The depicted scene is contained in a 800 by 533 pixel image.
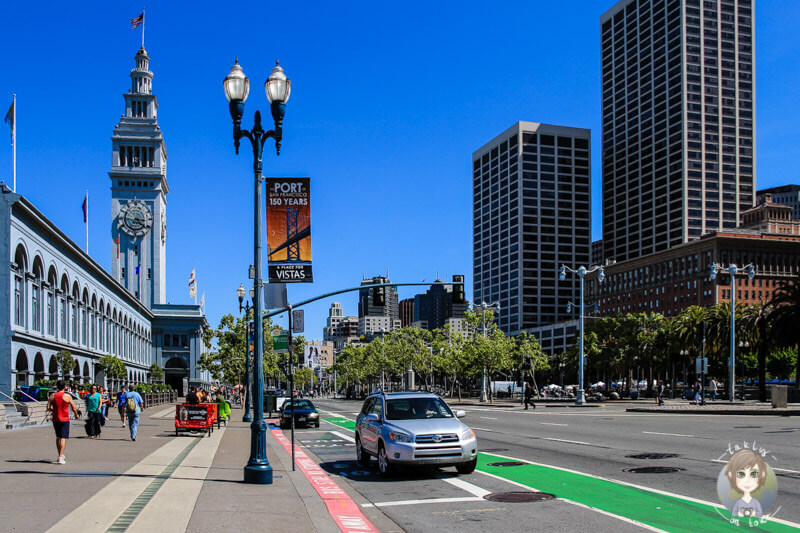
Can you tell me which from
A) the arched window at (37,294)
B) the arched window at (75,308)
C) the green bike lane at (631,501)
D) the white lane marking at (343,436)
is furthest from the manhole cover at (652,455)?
the arched window at (75,308)

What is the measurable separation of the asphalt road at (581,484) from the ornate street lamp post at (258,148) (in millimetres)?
1830

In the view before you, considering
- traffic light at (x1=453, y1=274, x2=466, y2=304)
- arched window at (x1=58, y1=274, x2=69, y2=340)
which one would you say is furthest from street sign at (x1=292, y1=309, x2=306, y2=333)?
arched window at (x1=58, y1=274, x2=69, y2=340)

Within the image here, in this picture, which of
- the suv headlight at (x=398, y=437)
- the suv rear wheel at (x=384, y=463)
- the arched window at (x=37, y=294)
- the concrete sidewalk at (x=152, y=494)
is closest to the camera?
the concrete sidewalk at (x=152, y=494)

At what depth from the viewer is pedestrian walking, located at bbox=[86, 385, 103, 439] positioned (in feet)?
87.4

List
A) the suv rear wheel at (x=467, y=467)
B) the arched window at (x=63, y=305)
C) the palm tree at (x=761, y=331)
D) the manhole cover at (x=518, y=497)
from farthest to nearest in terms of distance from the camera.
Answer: the palm tree at (x=761, y=331)
the arched window at (x=63, y=305)
the suv rear wheel at (x=467, y=467)
the manhole cover at (x=518, y=497)

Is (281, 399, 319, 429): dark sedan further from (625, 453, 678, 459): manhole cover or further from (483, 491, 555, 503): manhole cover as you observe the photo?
(483, 491, 555, 503): manhole cover

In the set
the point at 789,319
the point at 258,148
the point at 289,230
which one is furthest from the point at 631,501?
the point at 789,319

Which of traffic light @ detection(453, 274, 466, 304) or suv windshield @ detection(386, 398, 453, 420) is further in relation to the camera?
traffic light @ detection(453, 274, 466, 304)

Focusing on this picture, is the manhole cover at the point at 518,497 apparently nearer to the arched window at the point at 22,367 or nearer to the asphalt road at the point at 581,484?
the asphalt road at the point at 581,484

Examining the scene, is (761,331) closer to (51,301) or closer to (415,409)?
(51,301)

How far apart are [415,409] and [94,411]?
15.3 metres

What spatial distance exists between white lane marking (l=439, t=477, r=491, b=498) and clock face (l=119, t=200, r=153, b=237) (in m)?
109

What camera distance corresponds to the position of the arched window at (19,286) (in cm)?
4600

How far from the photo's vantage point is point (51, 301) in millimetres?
54500
